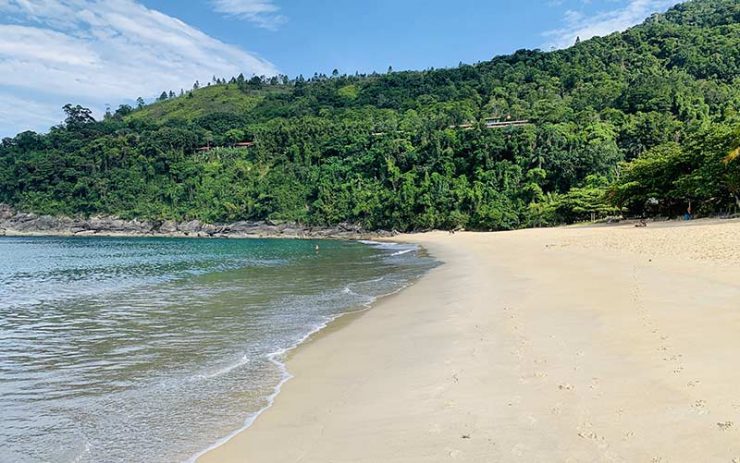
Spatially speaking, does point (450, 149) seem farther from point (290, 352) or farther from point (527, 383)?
point (527, 383)

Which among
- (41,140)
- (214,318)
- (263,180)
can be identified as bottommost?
(214,318)

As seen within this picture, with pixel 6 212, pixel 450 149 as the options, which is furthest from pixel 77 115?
pixel 450 149

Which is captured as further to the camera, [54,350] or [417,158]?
[417,158]

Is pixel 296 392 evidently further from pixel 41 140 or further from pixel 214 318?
pixel 41 140

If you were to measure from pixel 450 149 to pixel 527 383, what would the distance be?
106360 millimetres

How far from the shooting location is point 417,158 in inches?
4469

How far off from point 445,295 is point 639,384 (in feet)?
37.4

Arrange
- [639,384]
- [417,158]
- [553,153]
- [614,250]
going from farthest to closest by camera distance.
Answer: [417,158] < [553,153] < [614,250] < [639,384]

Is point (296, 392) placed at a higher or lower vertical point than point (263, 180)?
lower

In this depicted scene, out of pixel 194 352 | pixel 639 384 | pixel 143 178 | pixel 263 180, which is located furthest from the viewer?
pixel 143 178

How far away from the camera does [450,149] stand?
11044 centimetres

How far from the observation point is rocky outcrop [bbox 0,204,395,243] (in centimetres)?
11400

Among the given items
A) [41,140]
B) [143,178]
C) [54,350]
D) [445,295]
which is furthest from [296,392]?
[41,140]

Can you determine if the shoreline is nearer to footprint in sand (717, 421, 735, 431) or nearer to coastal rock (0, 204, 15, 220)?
footprint in sand (717, 421, 735, 431)
